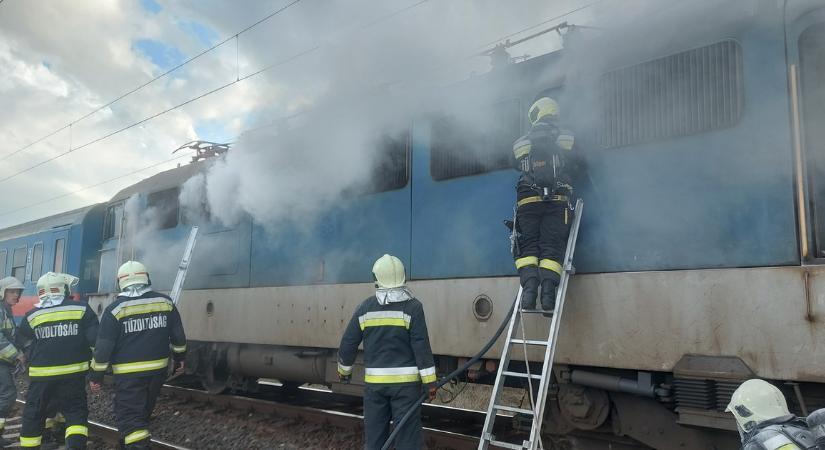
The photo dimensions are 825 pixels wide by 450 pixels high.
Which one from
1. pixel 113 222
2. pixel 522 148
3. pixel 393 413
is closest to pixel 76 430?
pixel 393 413

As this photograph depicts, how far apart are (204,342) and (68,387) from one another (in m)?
2.68

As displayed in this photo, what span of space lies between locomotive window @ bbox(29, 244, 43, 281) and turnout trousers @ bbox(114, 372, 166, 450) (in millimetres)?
9511

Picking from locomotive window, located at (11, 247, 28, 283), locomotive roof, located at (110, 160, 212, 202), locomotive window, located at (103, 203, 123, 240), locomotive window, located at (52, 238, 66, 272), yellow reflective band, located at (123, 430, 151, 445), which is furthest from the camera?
locomotive window, located at (11, 247, 28, 283)

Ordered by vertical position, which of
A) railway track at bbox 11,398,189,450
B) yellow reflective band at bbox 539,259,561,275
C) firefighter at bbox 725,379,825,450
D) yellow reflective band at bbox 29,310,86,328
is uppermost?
yellow reflective band at bbox 539,259,561,275

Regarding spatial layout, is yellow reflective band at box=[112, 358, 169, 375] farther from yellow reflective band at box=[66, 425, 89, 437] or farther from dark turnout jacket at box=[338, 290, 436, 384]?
dark turnout jacket at box=[338, 290, 436, 384]

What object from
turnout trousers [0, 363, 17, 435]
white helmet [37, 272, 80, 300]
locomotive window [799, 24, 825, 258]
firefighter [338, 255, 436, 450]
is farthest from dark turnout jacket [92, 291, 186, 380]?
locomotive window [799, 24, 825, 258]

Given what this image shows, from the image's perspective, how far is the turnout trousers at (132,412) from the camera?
492 centimetres

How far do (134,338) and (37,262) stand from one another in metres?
9.76

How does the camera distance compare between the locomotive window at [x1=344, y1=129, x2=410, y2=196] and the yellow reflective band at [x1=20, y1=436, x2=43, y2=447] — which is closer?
the yellow reflective band at [x1=20, y1=436, x2=43, y2=447]

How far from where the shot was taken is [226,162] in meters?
7.93

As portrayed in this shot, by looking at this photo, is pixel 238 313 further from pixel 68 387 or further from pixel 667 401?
pixel 667 401

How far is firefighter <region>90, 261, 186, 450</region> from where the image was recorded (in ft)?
16.3

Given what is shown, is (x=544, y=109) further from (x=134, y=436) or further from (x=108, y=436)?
(x=108, y=436)

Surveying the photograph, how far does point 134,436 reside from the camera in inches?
193
